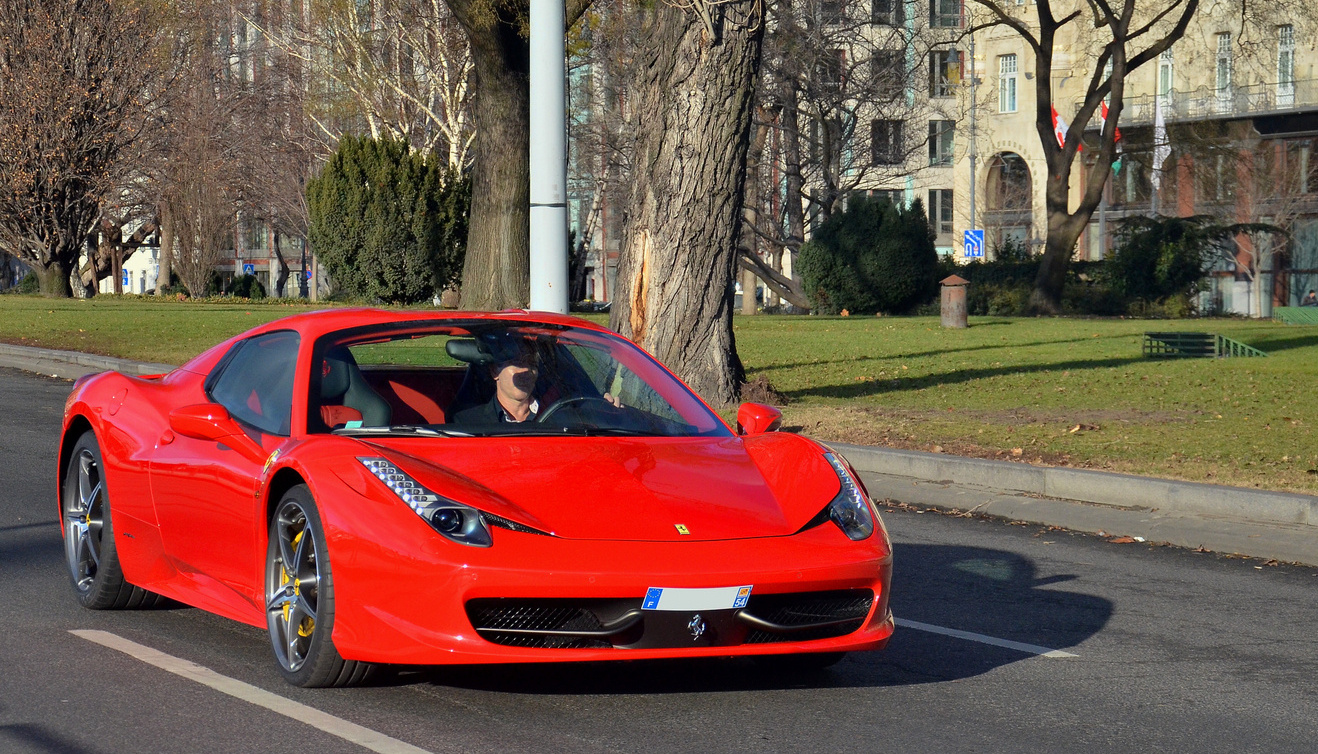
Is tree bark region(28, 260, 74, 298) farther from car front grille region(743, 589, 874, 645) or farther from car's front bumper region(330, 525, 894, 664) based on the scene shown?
car front grille region(743, 589, 874, 645)

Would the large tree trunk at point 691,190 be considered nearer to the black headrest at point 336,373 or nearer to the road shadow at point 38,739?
the black headrest at point 336,373

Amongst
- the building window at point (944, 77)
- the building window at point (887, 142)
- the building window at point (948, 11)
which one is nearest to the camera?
the building window at point (887, 142)

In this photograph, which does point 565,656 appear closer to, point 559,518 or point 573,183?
point 559,518

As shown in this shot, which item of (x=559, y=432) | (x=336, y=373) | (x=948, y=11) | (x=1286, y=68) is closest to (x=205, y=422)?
(x=336, y=373)

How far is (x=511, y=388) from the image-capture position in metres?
5.81

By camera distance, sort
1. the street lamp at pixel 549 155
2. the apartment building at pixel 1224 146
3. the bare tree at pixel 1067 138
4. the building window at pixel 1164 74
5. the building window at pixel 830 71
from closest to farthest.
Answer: the street lamp at pixel 549 155 → the bare tree at pixel 1067 138 → the building window at pixel 830 71 → the apartment building at pixel 1224 146 → the building window at pixel 1164 74

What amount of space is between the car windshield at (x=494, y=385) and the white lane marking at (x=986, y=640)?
1291 millimetres

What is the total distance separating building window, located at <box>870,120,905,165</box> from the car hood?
3821 centimetres

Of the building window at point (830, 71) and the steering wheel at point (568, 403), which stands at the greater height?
the building window at point (830, 71)

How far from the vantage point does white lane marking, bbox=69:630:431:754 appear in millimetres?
4406

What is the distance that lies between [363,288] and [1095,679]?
32.7m

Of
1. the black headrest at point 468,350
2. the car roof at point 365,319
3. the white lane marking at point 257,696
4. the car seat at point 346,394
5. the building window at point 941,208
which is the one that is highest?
the building window at point 941,208

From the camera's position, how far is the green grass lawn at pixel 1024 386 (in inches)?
451

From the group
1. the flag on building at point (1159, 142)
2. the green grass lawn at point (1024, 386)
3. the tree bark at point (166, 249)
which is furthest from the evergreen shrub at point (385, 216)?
the tree bark at point (166, 249)
